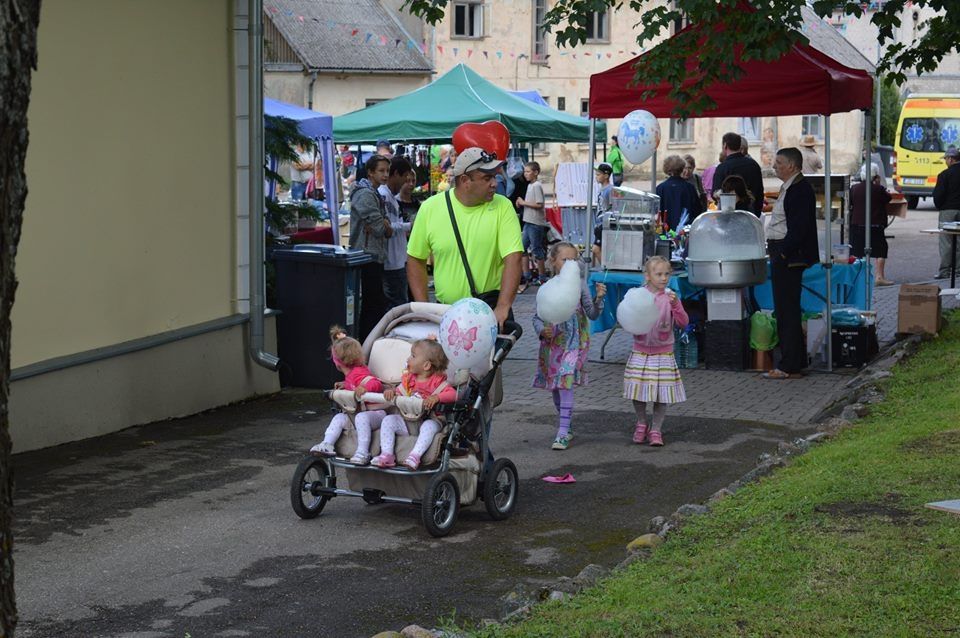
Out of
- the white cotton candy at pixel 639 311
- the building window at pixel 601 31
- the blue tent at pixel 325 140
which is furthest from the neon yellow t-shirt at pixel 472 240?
the building window at pixel 601 31

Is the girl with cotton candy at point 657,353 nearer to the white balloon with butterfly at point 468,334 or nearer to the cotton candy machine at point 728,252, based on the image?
the white balloon with butterfly at point 468,334

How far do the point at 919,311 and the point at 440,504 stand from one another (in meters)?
8.68

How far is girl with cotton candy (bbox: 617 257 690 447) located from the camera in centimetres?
960

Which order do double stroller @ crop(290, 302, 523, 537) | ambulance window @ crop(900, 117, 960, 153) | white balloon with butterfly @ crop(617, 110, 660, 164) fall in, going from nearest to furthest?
double stroller @ crop(290, 302, 523, 537) < white balloon with butterfly @ crop(617, 110, 660, 164) < ambulance window @ crop(900, 117, 960, 153)

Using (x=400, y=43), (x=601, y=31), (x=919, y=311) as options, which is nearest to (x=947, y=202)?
(x=919, y=311)

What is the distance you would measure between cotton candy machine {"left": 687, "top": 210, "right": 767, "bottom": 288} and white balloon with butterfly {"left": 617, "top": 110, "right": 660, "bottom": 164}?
166 cm

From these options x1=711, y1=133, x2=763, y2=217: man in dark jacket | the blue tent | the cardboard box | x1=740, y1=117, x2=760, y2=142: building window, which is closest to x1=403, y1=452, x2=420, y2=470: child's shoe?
the cardboard box

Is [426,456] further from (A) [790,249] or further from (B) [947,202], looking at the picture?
(B) [947,202]

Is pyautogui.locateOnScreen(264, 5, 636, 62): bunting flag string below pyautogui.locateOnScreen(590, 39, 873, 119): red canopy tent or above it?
above

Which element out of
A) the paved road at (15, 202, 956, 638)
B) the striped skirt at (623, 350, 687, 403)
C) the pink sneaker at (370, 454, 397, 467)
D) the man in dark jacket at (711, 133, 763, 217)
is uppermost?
the man in dark jacket at (711, 133, 763, 217)

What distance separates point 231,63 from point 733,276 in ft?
16.1

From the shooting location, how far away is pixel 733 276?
41.7 feet

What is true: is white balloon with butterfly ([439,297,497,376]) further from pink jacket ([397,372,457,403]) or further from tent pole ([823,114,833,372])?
tent pole ([823,114,833,372])

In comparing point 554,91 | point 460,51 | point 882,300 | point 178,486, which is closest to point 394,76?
point 460,51
